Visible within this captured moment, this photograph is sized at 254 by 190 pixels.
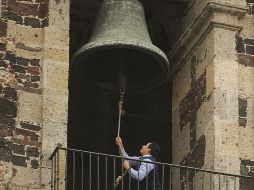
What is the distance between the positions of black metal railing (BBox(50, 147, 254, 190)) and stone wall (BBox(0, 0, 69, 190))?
0.41 feet

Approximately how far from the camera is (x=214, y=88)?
18344 millimetres

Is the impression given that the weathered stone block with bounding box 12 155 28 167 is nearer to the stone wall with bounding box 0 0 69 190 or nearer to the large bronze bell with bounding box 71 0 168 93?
the stone wall with bounding box 0 0 69 190

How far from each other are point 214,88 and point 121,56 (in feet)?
2.69

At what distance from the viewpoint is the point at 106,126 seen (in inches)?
759

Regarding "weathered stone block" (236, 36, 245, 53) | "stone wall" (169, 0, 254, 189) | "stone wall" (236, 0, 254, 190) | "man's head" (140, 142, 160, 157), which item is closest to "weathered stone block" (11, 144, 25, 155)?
"man's head" (140, 142, 160, 157)

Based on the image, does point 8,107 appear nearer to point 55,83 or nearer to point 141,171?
point 55,83

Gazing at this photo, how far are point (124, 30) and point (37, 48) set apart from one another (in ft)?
2.31

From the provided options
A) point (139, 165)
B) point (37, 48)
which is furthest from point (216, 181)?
point (37, 48)

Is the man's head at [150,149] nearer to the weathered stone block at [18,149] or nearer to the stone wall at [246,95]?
the stone wall at [246,95]

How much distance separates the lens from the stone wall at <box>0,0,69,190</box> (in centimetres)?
1759

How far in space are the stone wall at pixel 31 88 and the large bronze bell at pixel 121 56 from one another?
30 cm

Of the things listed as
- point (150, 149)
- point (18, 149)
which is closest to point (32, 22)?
point (18, 149)

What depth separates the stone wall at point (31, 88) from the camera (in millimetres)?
17594

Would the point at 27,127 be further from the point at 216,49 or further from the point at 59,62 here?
the point at 216,49
